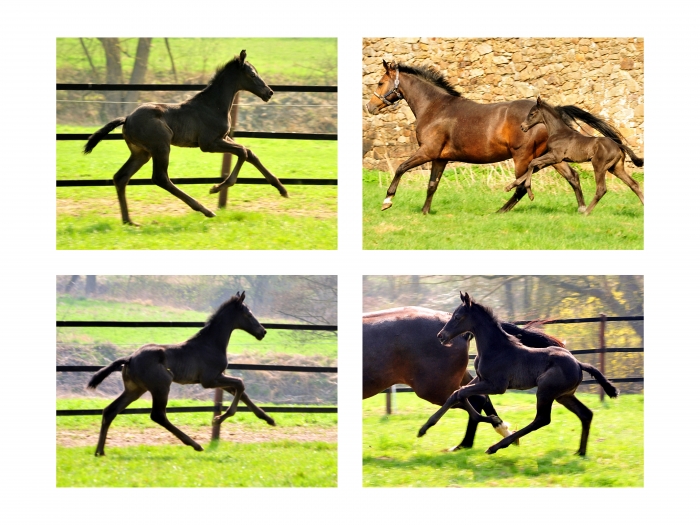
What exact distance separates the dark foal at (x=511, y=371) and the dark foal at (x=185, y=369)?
1.66m

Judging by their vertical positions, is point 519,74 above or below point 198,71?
below

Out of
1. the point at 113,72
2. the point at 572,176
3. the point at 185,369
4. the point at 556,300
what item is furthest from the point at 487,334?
the point at 113,72

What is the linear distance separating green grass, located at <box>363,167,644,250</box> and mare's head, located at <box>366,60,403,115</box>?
67 cm

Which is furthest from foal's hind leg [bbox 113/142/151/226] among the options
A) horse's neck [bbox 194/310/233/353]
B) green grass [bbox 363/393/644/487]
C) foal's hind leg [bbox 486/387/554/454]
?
foal's hind leg [bbox 486/387/554/454]

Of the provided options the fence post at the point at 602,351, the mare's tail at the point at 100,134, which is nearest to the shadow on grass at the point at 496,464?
the fence post at the point at 602,351

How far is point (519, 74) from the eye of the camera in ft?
29.7

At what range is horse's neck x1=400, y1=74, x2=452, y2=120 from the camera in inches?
329

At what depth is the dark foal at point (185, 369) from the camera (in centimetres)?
704

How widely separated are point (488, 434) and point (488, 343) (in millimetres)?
884

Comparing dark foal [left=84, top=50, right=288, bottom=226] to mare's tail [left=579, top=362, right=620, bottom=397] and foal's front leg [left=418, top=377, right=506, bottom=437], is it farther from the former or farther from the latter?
mare's tail [left=579, top=362, right=620, bottom=397]

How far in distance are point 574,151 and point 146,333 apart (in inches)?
170

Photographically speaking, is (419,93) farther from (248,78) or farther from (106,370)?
(106,370)

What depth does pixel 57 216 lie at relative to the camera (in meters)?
7.87

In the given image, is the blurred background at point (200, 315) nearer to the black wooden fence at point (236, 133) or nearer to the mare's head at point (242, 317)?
the mare's head at point (242, 317)
